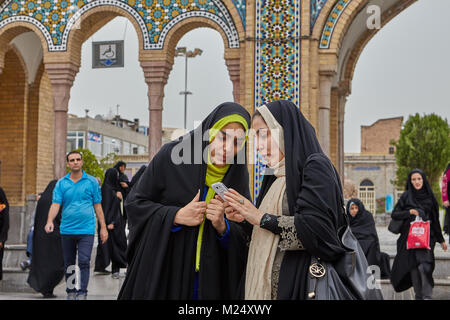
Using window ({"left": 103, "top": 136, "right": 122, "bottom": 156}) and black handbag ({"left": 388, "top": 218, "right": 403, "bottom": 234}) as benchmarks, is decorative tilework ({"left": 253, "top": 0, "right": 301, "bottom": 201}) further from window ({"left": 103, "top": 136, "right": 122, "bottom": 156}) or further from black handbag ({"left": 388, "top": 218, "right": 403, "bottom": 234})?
window ({"left": 103, "top": 136, "right": 122, "bottom": 156})

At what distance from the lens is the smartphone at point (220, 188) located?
8.01 feet

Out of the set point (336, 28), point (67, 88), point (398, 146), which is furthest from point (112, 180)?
point (398, 146)

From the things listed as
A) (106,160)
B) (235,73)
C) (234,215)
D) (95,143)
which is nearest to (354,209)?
(235,73)

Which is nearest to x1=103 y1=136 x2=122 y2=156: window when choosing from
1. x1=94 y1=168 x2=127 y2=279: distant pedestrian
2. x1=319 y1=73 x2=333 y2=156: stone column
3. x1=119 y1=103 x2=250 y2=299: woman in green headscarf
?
x1=319 y1=73 x2=333 y2=156: stone column

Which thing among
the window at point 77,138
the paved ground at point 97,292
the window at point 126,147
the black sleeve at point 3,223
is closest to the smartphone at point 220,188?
the paved ground at point 97,292

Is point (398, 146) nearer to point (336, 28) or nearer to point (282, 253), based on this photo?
point (336, 28)

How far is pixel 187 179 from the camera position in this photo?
2.64m

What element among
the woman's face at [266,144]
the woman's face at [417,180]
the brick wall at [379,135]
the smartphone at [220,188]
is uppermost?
the brick wall at [379,135]

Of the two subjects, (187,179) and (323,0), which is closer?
(187,179)

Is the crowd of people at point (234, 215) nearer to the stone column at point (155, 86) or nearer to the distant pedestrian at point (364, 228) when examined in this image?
the distant pedestrian at point (364, 228)

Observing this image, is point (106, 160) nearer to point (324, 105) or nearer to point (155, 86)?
point (155, 86)

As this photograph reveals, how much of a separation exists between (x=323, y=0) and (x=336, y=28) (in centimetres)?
44

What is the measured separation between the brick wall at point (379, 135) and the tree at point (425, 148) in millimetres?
8583

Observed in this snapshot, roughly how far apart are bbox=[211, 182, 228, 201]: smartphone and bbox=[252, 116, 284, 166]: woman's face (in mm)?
213
